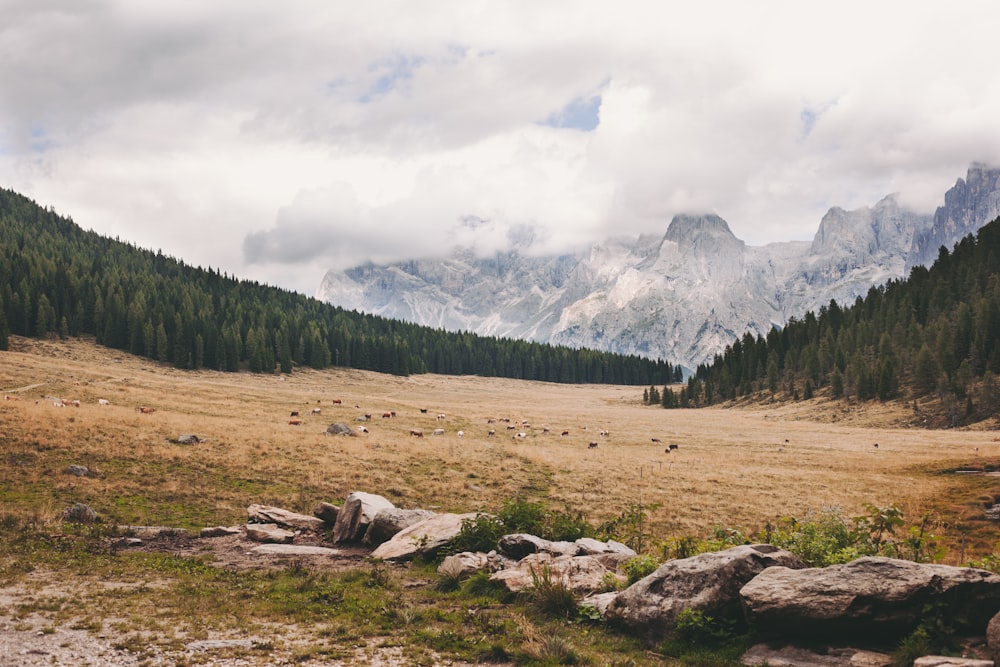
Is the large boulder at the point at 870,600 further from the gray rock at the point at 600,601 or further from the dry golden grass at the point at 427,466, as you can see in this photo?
the dry golden grass at the point at 427,466

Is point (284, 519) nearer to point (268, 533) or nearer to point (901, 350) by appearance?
point (268, 533)

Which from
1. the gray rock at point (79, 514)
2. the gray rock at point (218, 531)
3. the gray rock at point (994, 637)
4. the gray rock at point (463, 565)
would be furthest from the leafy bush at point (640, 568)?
the gray rock at point (79, 514)

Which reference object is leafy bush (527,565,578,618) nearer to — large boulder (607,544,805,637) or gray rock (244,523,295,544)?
large boulder (607,544,805,637)

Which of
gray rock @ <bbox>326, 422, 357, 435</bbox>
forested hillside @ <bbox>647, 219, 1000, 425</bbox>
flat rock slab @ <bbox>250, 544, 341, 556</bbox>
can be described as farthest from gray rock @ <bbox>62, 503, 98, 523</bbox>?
forested hillside @ <bbox>647, 219, 1000, 425</bbox>

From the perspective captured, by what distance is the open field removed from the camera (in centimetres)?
1460

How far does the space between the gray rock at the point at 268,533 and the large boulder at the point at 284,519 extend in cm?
108

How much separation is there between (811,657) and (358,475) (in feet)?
86.0

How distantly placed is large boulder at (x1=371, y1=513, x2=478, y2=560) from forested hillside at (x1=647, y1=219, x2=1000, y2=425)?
8209cm

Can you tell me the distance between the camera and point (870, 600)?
9656mm

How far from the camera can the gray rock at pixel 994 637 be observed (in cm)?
828

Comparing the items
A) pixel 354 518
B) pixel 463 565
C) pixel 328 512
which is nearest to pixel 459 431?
pixel 328 512

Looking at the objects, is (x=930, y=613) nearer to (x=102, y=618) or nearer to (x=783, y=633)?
(x=783, y=633)

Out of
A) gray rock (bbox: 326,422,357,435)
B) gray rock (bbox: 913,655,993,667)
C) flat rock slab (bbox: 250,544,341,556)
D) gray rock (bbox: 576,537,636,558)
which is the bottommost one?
flat rock slab (bbox: 250,544,341,556)

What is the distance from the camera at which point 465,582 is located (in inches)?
575
